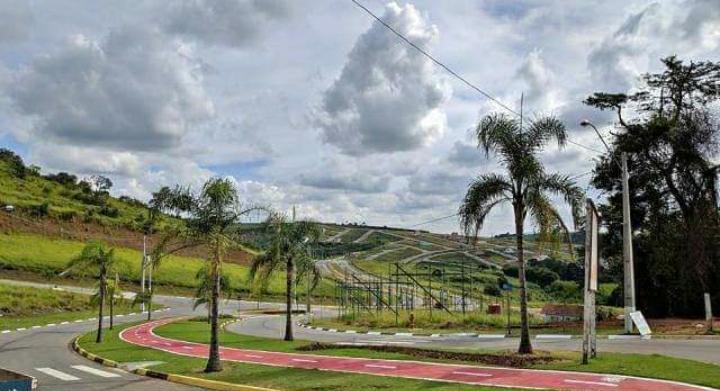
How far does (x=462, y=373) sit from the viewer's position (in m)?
17.0

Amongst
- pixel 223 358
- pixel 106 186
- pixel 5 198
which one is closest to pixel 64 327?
pixel 223 358

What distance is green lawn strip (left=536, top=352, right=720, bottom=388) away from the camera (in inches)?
583

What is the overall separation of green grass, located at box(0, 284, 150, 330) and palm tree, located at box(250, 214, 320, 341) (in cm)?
2077

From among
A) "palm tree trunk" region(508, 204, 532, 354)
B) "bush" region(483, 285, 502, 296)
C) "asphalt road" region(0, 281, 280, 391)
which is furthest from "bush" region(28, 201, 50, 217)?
"palm tree trunk" region(508, 204, 532, 354)

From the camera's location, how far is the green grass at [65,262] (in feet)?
247

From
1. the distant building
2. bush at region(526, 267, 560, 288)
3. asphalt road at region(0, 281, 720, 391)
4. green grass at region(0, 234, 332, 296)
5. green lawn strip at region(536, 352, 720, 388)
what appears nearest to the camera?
green lawn strip at region(536, 352, 720, 388)

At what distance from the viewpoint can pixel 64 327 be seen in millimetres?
45250

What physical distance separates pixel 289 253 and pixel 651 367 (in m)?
17.5

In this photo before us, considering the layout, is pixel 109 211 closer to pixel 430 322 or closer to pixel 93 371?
pixel 430 322

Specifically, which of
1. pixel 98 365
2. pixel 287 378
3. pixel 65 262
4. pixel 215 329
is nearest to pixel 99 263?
pixel 98 365

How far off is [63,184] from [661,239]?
12504cm

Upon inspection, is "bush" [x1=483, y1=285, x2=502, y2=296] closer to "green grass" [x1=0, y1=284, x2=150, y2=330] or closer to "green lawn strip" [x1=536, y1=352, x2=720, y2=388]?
"green grass" [x1=0, y1=284, x2=150, y2=330]

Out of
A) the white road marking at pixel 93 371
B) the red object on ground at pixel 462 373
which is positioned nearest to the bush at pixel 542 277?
the red object on ground at pixel 462 373

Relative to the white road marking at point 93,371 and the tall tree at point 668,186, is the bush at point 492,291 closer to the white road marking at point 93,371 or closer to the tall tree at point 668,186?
the tall tree at point 668,186
